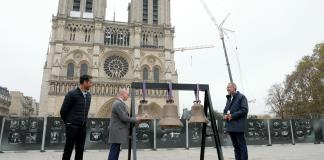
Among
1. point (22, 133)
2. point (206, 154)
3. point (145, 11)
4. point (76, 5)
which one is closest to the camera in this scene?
point (206, 154)

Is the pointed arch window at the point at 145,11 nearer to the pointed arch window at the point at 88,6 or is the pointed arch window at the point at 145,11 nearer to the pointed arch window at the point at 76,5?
the pointed arch window at the point at 88,6

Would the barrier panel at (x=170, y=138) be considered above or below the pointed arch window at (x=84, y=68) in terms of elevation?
below

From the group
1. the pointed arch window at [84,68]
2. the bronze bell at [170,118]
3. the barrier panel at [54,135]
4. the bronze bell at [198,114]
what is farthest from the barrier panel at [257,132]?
the pointed arch window at [84,68]

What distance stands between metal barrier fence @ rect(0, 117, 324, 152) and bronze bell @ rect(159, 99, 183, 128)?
8588mm

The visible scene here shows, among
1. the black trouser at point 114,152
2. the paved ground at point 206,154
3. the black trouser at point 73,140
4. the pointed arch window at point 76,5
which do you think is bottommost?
the paved ground at point 206,154

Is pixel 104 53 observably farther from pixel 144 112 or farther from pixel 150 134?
pixel 144 112

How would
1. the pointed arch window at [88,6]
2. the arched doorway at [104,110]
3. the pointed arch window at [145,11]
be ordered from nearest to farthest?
the arched doorway at [104,110] → the pointed arch window at [88,6] → the pointed arch window at [145,11]

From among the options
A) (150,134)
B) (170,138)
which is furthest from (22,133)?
(170,138)

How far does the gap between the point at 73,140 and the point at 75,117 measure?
400mm

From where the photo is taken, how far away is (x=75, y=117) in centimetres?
499

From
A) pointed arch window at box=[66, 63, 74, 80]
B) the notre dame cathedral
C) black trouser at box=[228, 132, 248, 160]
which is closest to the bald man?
black trouser at box=[228, 132, 248, 160]

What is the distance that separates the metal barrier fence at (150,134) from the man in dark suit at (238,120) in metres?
8.33

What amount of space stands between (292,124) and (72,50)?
30386mm

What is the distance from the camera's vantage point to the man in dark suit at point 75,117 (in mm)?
4898
